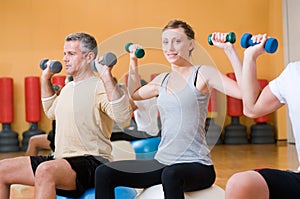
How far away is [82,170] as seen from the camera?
2.00 m

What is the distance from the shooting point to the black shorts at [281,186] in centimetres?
134

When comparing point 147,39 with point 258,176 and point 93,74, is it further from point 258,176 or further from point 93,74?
point 258,176

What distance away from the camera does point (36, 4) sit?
609cm

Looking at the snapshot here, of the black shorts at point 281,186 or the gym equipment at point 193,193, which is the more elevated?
the black shorts at point 281,186

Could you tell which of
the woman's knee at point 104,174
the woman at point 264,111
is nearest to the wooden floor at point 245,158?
the woman's knee at point 104,174

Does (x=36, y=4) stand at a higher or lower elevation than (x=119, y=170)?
higher

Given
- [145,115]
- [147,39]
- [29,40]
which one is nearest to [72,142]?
[147,39]

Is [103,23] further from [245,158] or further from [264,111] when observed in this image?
[264,111]

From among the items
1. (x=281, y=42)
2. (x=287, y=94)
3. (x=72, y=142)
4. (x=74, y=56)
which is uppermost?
(x=281, y=42)

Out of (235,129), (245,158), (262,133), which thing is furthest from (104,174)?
(262,133)

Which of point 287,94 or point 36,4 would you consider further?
point 36,4

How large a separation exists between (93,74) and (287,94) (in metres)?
1.02

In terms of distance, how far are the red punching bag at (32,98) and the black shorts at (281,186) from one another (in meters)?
4.77

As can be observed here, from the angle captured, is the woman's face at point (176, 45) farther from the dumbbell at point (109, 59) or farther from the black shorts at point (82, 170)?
the black shorts at point (82, 170)
